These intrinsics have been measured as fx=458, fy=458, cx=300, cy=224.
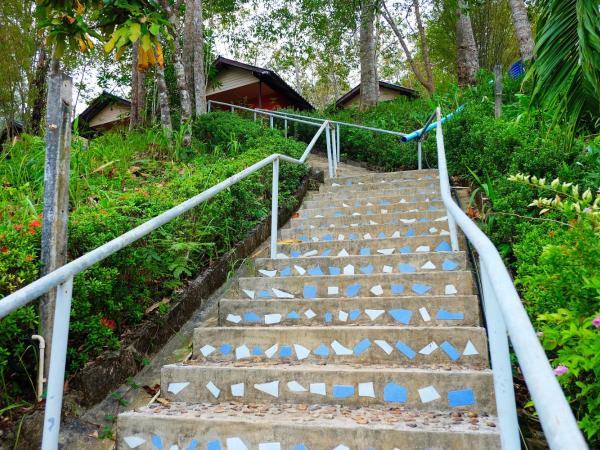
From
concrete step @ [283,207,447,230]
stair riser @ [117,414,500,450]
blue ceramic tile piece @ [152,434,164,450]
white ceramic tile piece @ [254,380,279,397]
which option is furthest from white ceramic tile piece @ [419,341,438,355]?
concrete step @ [283,207,447,230]

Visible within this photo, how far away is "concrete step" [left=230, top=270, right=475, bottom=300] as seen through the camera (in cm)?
274

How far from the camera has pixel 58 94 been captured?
2.01m

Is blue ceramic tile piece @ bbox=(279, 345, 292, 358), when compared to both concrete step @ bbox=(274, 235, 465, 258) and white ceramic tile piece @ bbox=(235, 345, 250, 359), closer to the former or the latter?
white ceramic tile piece @ bbox=(235, 345, 250, 359)

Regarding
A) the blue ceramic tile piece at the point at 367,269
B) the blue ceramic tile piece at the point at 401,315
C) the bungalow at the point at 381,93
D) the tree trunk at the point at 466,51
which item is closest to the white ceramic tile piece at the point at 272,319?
the blue ceramic tile piece at the point at 401,315

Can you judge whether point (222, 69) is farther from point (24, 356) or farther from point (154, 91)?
point (24, 356)

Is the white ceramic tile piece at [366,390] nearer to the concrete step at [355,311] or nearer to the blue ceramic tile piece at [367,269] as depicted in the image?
the concrete step at [355,311]

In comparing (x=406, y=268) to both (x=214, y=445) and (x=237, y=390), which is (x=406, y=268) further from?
(x=214, y=445)

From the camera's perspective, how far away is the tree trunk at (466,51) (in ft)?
34.1

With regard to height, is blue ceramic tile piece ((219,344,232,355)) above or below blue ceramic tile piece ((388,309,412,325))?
below

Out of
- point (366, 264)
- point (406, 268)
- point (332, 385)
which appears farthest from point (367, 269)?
point (332, 385)

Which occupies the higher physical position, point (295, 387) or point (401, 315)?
point (401, 315)

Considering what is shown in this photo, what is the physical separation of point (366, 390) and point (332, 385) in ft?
0.50

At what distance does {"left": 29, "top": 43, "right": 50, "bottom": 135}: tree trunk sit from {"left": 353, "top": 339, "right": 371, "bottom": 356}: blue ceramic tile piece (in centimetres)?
786

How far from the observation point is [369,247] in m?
3.56
